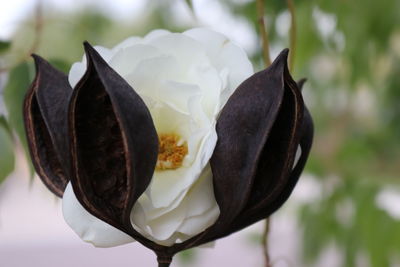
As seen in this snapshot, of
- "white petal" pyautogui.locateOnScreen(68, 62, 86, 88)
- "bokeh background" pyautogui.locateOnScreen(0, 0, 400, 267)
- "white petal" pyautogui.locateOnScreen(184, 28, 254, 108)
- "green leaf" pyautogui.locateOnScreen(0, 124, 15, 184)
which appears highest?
"white petal" pyautogui.locateOnScreen(68, 62, 86, 88)

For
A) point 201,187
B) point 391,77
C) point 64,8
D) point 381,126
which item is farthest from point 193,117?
point 64,8

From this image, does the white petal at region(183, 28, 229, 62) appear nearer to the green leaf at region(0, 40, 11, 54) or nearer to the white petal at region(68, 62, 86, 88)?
the white petal at region(68, 62, 86, 88)

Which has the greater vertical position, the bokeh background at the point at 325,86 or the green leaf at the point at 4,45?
the green leaf at the point at 4,45

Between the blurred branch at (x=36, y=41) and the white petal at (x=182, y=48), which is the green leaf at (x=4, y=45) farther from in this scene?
the white petal at (x=182, y=48)

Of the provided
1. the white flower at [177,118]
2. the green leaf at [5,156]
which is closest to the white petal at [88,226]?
the white flower at [177,118]

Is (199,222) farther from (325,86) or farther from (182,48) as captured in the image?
(325,86)

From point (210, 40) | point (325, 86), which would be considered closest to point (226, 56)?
point (210, 40)

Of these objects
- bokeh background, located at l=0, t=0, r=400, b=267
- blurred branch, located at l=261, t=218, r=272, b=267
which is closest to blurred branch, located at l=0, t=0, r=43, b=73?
bokeh background, located at l=0, t=0, r=400, b=267

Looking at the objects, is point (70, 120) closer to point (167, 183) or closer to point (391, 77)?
point (167, 183)
